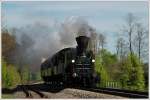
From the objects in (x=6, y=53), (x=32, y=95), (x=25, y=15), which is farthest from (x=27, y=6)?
(x=32, y=95)

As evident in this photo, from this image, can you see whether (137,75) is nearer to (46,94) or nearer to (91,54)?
(91,54)

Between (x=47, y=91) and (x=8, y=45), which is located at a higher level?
(x=8, y=45)

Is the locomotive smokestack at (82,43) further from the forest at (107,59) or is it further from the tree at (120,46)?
the tree at (120,46)

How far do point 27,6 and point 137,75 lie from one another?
2091 millimetres

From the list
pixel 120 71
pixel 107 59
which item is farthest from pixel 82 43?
pixel 120 71

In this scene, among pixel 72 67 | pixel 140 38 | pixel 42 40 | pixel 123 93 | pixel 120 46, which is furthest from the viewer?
pixel 72 67

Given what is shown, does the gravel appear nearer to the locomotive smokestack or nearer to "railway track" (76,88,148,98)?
"railway track" (76,88,148,98)

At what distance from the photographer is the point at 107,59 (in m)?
9.31

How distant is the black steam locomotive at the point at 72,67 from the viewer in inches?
374

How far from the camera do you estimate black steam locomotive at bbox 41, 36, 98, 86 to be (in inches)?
374

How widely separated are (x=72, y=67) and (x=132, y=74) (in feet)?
3.55

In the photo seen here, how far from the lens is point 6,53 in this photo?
9.33 meters

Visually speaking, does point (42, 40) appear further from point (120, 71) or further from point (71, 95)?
point (120, 71)

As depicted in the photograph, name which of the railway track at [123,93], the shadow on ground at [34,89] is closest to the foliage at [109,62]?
the railway track at [123,93]
